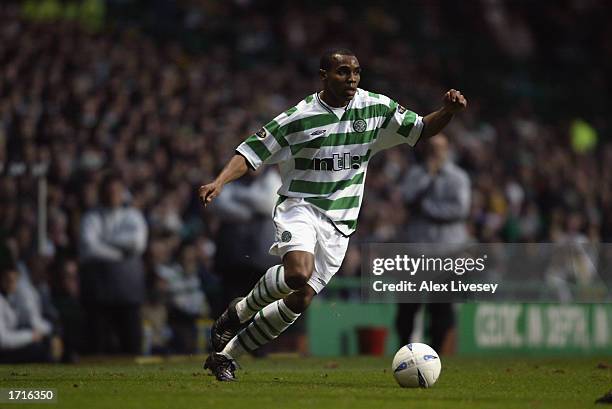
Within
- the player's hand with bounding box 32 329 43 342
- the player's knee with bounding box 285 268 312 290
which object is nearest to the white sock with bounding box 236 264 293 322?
the player's knee with bounding box 285 268 312 290

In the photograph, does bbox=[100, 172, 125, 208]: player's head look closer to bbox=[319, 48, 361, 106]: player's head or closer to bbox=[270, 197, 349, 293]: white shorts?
bbox=[270, 197, 349, 293]: white shorts

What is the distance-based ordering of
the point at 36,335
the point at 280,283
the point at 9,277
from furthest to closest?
the point at 36,335, the point at 9,277, the point at 280,283

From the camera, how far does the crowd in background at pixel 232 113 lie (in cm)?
1631

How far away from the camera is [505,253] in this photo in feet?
56.5

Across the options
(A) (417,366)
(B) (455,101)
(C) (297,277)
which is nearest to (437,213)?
(B) (455,101)

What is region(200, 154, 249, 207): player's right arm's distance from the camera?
30.6 ft

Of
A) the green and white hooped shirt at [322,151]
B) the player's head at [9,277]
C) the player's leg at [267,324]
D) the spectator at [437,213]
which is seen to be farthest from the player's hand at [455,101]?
the player's head at [9,277]

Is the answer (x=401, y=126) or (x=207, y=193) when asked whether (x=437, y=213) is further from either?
(x=207, y=193)

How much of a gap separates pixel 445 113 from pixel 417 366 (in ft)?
6.65

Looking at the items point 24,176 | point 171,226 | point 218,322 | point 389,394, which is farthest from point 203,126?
point 389,394

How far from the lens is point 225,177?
9.75 m

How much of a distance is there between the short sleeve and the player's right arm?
1195 millimetres

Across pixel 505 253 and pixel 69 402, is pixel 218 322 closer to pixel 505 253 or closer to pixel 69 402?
pixel 69 402

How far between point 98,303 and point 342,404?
6748 mm
